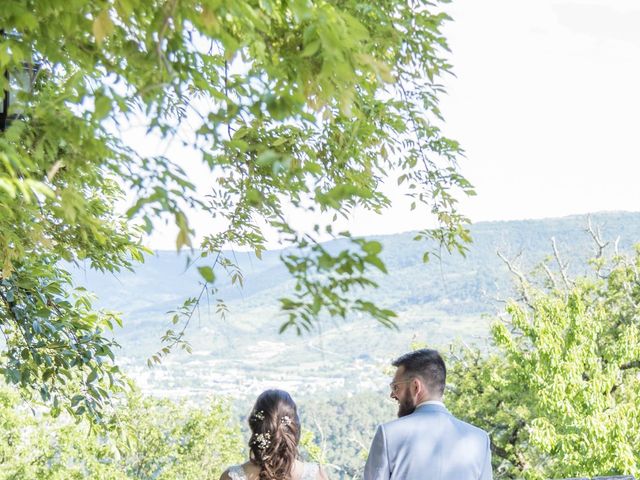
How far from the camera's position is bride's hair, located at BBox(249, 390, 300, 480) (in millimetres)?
3154

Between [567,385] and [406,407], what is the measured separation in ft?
40.4

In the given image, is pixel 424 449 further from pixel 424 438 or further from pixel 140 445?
pixel 140 445

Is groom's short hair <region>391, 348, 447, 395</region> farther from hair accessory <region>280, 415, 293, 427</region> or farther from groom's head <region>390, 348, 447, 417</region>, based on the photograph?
hair accessory <region>280, 415, 293, 427</region>

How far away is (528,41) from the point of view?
125 metres

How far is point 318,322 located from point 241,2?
0.61m

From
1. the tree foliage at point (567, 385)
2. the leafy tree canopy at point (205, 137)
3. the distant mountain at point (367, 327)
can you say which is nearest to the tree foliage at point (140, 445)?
the tree foliage at point (567, 385)

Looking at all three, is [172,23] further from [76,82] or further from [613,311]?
[613,311]

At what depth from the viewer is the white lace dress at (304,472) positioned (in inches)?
126

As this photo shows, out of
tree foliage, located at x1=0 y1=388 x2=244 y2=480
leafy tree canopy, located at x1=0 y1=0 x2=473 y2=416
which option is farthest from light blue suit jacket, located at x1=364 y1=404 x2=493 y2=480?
tree foliage, located at x1=0 y1=388 x2=244 y2=480

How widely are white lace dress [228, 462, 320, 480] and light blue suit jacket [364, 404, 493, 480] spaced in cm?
54

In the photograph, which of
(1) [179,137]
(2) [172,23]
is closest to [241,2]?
(2) [172,23]

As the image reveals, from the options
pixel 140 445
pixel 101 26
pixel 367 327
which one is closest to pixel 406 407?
pixel 101 26

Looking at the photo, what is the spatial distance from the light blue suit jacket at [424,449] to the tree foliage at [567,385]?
447 inches

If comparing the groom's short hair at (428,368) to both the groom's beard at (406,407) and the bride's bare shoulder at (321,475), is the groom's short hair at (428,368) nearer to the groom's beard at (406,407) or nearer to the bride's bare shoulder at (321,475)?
the groom's beard at (406,407)
